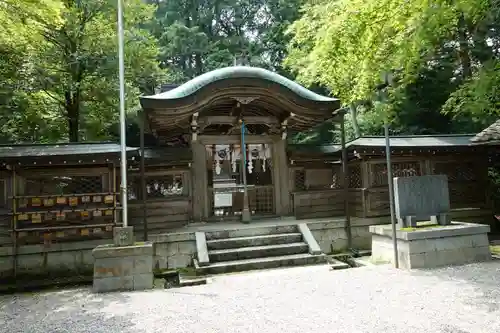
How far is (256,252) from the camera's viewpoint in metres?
7.31

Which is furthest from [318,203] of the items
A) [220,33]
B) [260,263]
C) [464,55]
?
[220,33]

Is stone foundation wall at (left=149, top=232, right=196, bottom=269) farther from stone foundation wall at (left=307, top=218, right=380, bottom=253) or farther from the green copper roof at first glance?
the green copper roof

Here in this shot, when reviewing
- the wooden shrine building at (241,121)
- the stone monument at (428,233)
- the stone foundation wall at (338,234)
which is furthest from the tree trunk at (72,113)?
the stone monument at (428,233)

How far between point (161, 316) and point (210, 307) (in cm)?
69

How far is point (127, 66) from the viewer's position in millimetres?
12875

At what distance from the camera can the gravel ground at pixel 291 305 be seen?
3.96 meters

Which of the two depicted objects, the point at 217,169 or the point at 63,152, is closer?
the point at 63,152

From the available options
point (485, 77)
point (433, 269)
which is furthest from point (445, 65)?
point (433, 269)

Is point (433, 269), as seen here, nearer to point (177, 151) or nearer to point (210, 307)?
point (210, 307)

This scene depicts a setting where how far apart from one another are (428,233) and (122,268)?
5.77 metres

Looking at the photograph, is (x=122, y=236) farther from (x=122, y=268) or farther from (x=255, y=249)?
(x=255, y=249)

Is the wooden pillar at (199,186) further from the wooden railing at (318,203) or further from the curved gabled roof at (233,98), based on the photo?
the wooden railing at (318,203)

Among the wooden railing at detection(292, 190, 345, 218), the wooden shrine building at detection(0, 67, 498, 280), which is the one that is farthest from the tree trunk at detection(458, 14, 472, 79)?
the wooden railing at detection(292, 190, 345, 218)

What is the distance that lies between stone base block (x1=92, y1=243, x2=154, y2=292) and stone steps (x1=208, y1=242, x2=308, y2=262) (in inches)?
58.9
